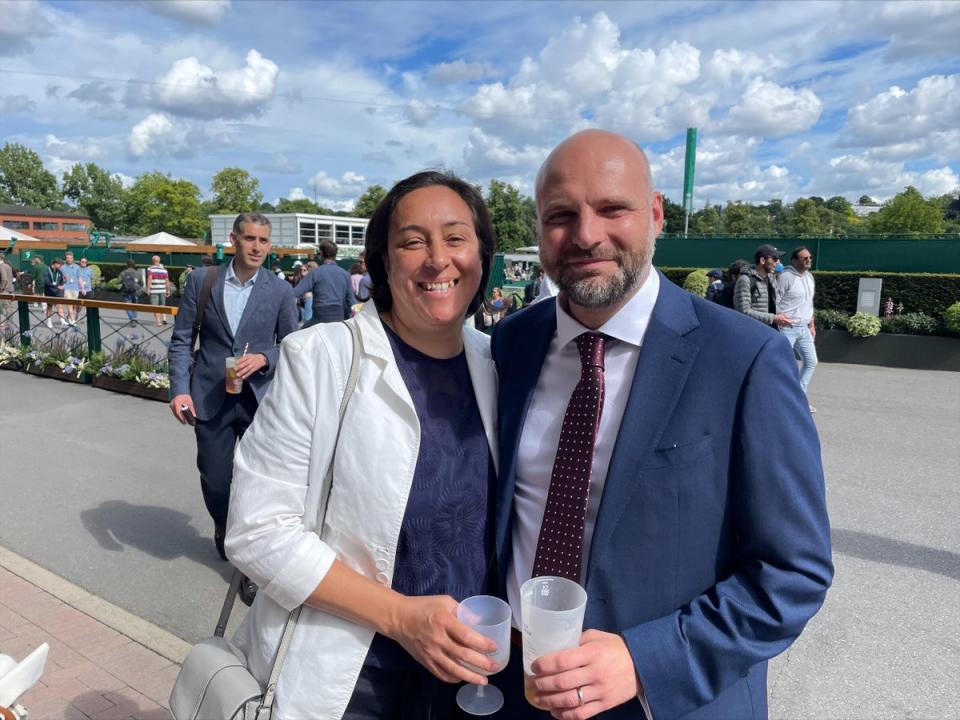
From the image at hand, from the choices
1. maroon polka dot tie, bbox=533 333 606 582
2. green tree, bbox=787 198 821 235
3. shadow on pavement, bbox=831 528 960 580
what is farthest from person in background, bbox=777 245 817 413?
green tree, bbox=787 198 821 235

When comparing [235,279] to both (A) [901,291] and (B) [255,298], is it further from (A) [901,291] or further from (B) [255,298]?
(A) [901,291]

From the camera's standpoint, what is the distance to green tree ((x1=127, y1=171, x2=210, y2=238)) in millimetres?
72188

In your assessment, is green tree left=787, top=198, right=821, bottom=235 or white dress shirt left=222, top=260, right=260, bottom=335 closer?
white dress shirt left=222, top=260, right=260, bottom=335

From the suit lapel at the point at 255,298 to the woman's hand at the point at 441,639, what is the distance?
9.76 feet

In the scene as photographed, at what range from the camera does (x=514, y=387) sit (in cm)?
168

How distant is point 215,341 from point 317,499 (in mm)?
2836

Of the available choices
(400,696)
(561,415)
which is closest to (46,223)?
(400,696)

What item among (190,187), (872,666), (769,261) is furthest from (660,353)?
(190,187)

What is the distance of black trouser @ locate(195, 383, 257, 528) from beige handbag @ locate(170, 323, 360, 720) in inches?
93.2

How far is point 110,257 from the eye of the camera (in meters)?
37.6

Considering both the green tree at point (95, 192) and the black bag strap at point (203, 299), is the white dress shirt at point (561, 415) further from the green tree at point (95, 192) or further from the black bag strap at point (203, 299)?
the green tree at point (95, 192)

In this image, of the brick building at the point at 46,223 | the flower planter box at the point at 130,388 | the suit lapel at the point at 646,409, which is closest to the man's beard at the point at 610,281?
the suit lapel at the point at 646,409

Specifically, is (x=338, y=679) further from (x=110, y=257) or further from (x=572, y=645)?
(x=110, y=257)

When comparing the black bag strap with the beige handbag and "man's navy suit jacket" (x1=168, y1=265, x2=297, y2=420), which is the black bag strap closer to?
"man's navy suit jacket" (x1=168, y1=265, x2=297, y2=420)
